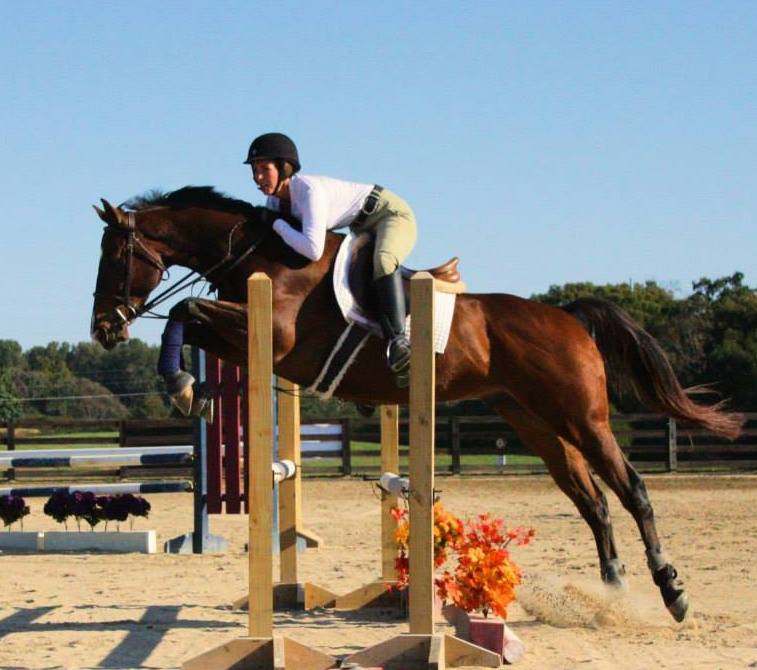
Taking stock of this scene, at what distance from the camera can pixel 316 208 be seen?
539cm

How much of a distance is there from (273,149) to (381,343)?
103 centimetres

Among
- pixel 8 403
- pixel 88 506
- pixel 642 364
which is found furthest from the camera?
pixel 8 403

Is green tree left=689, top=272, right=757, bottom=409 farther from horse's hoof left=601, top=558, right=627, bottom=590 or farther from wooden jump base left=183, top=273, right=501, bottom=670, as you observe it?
wooden jump base left=183, top=273, right=501, bottom=670

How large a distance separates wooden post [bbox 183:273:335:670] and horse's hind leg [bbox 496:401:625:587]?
2.35 metres

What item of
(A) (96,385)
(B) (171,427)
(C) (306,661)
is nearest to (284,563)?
(C) (306,661)

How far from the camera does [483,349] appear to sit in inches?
239

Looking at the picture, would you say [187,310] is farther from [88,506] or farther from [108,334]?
[88,506]

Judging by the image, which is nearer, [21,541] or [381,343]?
[381,343]

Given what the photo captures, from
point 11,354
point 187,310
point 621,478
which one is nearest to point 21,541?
point 187,310

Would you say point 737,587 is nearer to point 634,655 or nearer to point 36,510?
point 634,655

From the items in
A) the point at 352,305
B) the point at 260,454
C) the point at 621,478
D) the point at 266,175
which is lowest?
the point at 621,478

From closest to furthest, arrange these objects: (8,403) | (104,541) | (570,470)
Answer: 1. (570,470)
2. (104,541)
3. (8,403)

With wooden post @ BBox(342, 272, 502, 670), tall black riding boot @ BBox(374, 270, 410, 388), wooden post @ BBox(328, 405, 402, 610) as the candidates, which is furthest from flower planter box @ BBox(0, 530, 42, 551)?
wooden post @ BBox(342, 272, 502, 670)

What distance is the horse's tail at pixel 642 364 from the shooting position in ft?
22.1
